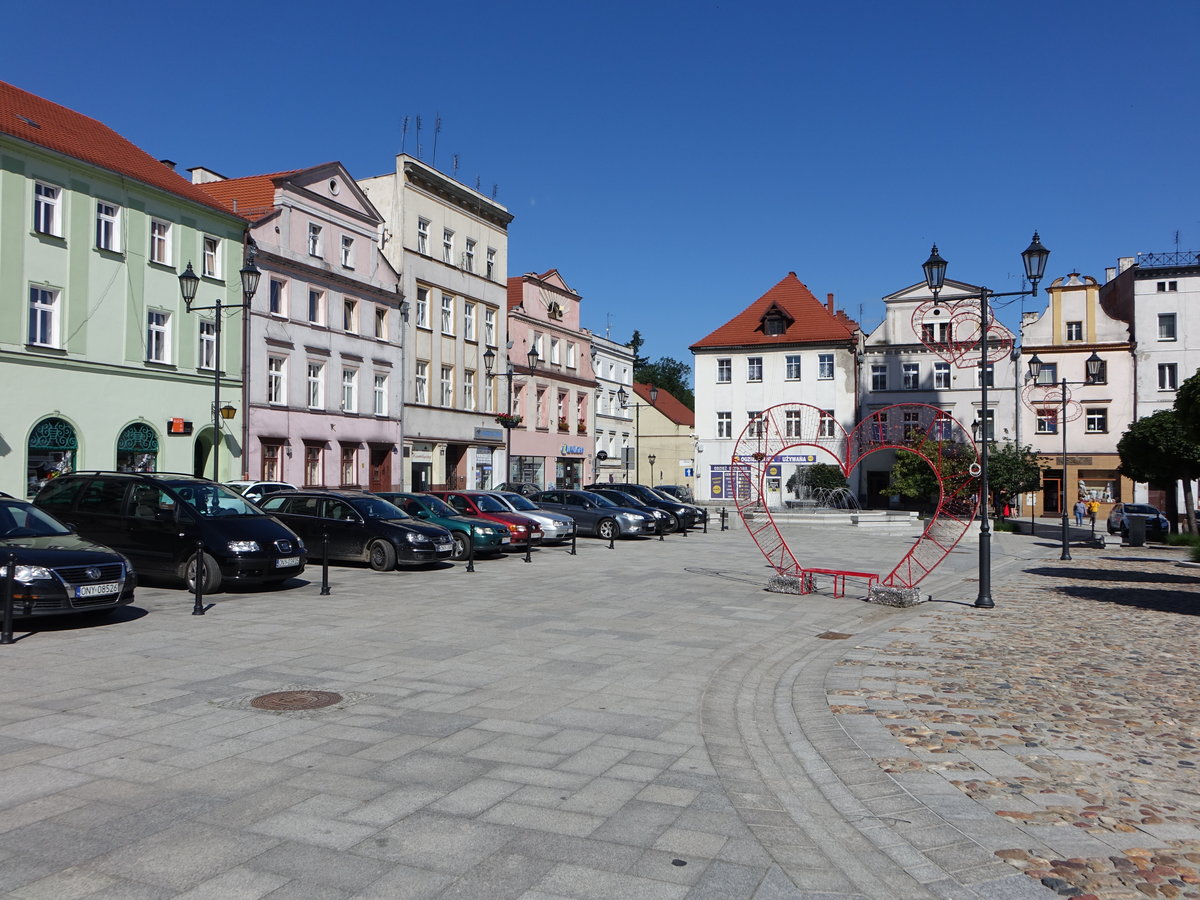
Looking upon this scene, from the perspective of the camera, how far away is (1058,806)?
558cm

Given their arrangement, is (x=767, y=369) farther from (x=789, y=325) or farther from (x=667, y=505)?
(x=667, y=505)

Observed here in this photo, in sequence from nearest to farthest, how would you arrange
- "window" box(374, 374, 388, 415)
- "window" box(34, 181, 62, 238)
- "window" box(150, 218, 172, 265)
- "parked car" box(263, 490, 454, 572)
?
"parked car" box(263, 490, 454, 572)
"window" box(34, 181, 62, 238)
"window" box(150, 218, 172, 265)
"window" box(374, 374, 388, 415)

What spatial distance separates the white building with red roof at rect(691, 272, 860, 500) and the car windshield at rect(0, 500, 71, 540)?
4776cm

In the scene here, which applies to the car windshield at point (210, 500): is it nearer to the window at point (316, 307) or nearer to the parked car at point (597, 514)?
the parked car at point (597, 514)

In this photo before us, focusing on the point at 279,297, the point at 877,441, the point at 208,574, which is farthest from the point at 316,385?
the point at 208,574

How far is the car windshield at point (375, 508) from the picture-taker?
62.7 ft

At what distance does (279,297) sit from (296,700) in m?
31.4

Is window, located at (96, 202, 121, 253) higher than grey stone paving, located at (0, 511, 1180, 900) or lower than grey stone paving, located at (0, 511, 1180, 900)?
higher

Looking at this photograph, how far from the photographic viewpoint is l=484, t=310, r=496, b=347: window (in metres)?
50.9

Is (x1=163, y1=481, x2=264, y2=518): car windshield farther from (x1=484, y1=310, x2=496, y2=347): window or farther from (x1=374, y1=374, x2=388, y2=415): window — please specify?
(x1=484, y1=310, x2=496, y2=347): window

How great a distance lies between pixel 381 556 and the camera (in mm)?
18703

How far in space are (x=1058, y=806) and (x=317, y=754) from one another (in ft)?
15.1

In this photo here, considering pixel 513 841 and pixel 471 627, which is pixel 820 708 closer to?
pixel 513 841

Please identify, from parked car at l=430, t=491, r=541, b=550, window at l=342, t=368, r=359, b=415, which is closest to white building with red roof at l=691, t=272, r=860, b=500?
window at l=342, t=368, r=359, b=415
